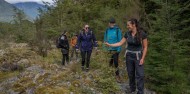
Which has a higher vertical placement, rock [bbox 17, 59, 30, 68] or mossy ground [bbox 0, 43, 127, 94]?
rock [bbox 17, 59, 30, 68]

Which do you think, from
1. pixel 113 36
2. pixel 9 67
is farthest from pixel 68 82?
pixel 9 67

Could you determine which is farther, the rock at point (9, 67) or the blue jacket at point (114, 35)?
the rock at point (9, 67)

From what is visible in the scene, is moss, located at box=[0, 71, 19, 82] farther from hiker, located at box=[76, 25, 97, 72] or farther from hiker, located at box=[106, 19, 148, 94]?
hiker, located at box=[106, 19, 148, 94]

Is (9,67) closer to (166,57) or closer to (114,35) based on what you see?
(114,35)

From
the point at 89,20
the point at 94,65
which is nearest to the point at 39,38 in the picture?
the point at 94,65

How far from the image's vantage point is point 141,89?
8094mm

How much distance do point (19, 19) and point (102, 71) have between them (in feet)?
118

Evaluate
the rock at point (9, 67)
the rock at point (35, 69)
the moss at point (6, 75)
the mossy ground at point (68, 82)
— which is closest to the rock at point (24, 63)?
the rock at point (9, 67)

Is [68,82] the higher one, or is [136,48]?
[136,48]

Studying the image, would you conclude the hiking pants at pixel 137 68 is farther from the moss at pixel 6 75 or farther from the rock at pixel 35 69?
the moss at pixel 6 75

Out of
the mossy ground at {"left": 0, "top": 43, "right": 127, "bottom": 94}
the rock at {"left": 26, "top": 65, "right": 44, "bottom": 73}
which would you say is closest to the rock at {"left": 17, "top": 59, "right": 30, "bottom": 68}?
the rock at {"left": 26, "top": 65, "right": 44, "bottom": 73}

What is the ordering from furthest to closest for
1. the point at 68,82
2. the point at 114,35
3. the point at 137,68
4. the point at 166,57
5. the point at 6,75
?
the point at 166,57, the point at 6,75, the point at 114,35, the point at 68,82, the point at 137,68

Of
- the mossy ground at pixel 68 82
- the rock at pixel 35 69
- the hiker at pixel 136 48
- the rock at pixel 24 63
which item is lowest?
the mossy ground at pixel 68 82

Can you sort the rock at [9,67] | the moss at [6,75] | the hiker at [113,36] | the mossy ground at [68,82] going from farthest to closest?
1. the rock at [9,67]
2. the moss at [6,75]
3. the hiker at [113,36]
4. the mossy ground at [68,82]
